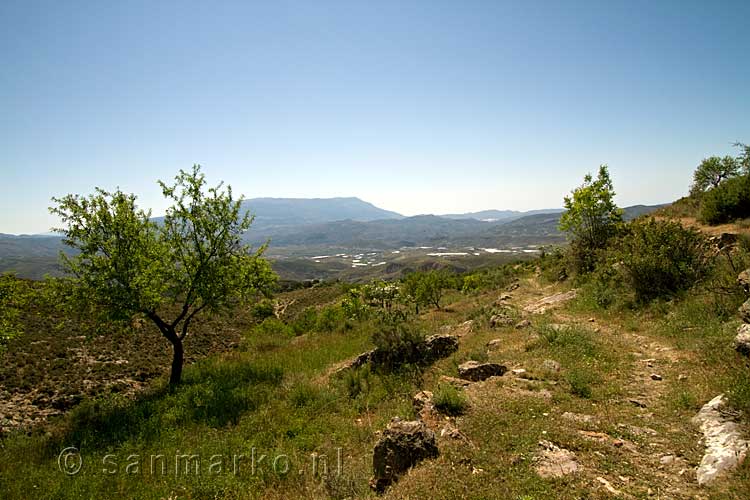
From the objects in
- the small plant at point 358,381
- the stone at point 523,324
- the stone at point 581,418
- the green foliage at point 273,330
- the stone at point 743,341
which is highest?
the stone at point 743,341

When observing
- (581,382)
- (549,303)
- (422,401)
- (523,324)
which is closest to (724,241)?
(549,303)

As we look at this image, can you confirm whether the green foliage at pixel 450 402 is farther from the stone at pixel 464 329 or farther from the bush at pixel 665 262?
the bush at pixel 665 262

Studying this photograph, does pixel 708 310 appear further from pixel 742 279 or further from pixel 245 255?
pixel 245 255

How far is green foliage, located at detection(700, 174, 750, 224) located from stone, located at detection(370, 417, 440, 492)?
21.1 m

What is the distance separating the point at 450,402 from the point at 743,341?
21.2 ft

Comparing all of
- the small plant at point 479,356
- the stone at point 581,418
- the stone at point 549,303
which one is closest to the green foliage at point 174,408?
the small plant at point 479,356

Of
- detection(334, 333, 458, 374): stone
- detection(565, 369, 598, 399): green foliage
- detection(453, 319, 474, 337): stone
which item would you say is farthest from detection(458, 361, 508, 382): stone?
detection(453, 319, 474, 337): stone

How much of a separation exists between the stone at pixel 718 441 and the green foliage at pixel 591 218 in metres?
17.3

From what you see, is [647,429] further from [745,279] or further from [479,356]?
[745,279]

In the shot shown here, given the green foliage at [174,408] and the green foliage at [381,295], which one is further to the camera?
the green foliage at [381,295]

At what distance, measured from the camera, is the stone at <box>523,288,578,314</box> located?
16.6 meters

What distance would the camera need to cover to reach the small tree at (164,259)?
1363 centimetres

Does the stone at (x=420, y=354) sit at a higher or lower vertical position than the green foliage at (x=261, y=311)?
higher

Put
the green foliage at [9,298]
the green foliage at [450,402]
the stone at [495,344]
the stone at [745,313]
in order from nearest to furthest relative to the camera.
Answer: the green foliage at [450,402]
the stone at [745,313]
the stone at [495,344]
the green foliage at [9,298]
